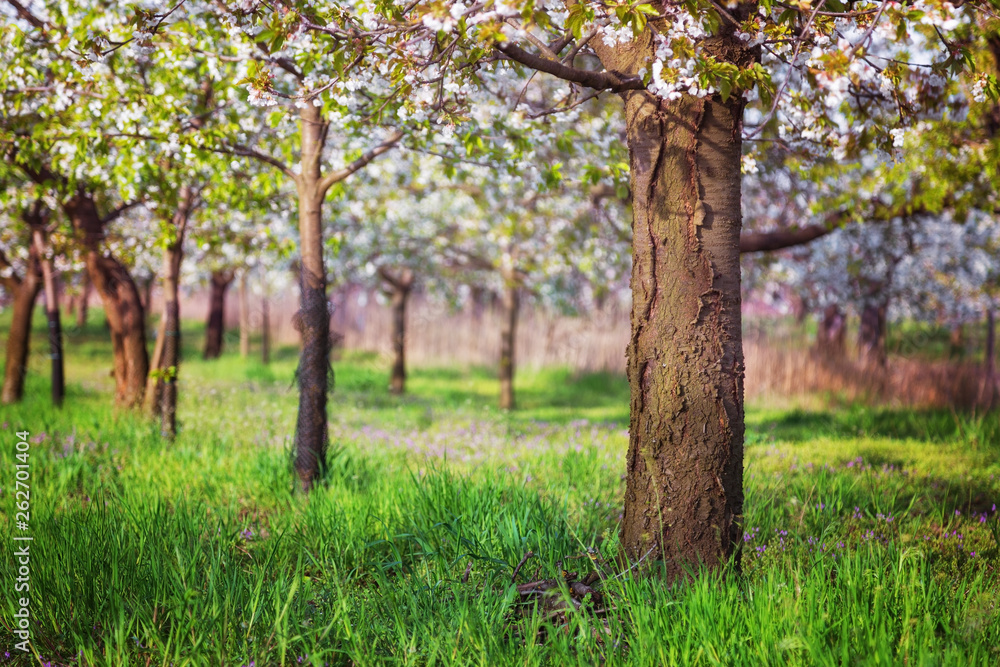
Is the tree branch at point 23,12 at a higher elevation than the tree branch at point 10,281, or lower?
higher

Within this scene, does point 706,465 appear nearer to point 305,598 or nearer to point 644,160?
point 644,160

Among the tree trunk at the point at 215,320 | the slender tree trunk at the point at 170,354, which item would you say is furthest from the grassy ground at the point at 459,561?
the tree trunk at the point at 215,320

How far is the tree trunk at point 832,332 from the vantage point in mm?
13705

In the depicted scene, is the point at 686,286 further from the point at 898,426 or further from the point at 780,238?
the point at 898,426

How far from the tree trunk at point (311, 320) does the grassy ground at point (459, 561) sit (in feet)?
0.69

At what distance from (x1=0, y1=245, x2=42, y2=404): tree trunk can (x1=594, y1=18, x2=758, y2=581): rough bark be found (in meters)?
10.2

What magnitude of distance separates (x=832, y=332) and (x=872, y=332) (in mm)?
1193

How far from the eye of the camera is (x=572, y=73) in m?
3.13

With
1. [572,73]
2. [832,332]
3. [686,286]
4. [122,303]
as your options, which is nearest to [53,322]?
[122,303]

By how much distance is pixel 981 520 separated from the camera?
14.5ft

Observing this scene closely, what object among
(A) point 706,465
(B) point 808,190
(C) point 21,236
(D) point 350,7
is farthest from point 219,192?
(B) point 808,190

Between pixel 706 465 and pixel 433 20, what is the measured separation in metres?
2.22

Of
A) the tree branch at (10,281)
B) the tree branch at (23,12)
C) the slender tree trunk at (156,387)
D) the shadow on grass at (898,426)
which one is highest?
the tree branch at (23,12)

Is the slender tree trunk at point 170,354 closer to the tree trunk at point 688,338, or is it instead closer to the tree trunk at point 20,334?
the tree trunk at point 20,334
